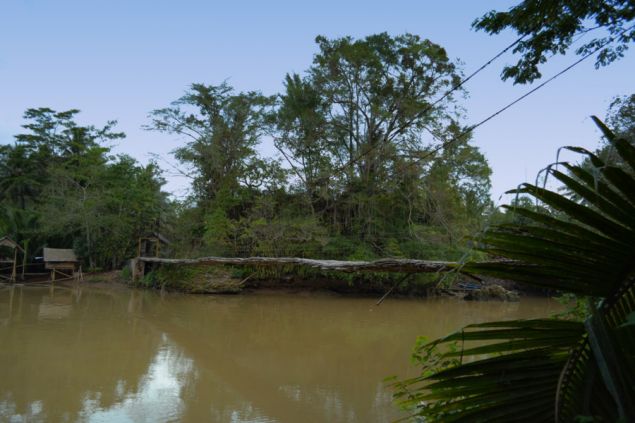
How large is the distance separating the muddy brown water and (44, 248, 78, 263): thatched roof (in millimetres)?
3825

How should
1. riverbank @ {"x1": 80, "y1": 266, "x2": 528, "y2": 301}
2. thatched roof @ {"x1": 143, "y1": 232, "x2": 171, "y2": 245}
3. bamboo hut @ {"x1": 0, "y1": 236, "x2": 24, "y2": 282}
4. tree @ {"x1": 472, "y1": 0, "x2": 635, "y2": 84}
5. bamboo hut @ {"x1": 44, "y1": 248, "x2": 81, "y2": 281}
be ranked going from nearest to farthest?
tree @ {"x1": 472, "y1": 0, "x2": 635, "y2": 84} → riverbank @ {"x1": 80, "y1": 266, "x2": 528, "y2": 301} → bamboo hut @ {"x1": 0, "y1": 236, "x2": 24, "y2": 282} → bamboo hut @ {"x1": 44, "y1": 248, "x2": 81, "y2": 281} → thatched roof @ {"x1": 143, "y1": 232, "x2": 171, "y2": 245}

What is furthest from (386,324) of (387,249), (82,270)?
(82,270)

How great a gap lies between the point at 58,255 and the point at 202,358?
42.7 ft

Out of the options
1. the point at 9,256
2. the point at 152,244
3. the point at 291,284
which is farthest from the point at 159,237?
the point at 9,256

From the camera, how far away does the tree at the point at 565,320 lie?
2.28 feet

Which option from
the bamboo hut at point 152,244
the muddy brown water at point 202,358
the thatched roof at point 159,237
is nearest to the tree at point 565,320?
the muddy brown water at point 202,358

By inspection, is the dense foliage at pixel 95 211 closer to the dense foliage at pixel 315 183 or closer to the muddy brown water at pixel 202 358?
the dense foliage at pixel 315 183

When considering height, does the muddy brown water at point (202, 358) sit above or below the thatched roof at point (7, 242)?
below

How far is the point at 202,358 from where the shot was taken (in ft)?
20.5

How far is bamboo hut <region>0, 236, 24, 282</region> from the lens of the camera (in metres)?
15.5

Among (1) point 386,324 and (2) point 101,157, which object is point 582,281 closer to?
(1) point 386,324

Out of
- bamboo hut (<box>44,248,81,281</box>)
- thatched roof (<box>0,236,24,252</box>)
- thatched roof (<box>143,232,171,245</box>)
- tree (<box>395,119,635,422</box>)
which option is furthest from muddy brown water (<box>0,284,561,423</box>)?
thatched roof (<box>143,232,171,245</box>)

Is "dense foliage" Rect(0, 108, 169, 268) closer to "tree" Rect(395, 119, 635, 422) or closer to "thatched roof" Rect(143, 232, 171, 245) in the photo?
"thatched roof" Rect(143, 232, 171, 245)

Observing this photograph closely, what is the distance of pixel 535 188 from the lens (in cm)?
70
